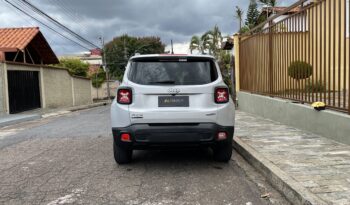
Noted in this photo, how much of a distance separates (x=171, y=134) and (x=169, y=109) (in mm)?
351

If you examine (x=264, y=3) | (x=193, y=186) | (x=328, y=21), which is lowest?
(x=193, y=186)

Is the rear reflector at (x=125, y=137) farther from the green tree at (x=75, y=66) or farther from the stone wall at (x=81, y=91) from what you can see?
the green tree at (x=75, y=66)

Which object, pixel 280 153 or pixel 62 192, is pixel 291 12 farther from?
pixel 62 192

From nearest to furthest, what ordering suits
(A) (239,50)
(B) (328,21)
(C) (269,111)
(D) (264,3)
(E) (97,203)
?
1. (E) (97,203)
2. (B) (328,21)
3. (C) (269,111)
4. (A) (239,50)
5. (D) (264,3)

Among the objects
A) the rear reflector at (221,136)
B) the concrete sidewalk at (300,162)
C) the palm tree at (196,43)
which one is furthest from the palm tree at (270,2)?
the rear reflector at (221,136)

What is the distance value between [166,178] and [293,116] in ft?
13.8

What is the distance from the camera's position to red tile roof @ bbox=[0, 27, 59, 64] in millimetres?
20675

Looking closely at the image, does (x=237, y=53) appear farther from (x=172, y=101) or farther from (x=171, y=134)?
(x=171, y=134)

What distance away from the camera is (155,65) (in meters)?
5.65

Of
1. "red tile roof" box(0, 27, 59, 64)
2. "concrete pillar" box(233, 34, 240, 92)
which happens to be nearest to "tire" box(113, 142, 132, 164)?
"concrete pillar" box(233, 34, 240, 92)

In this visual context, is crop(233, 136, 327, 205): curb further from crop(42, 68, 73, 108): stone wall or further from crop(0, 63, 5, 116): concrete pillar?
crop(42, 68, 73, 108): stone wall

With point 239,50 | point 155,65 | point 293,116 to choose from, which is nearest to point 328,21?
point 293,116

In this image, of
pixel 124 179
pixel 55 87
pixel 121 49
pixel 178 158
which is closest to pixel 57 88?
pixel 55 87

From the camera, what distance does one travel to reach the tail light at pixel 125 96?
213 inches
